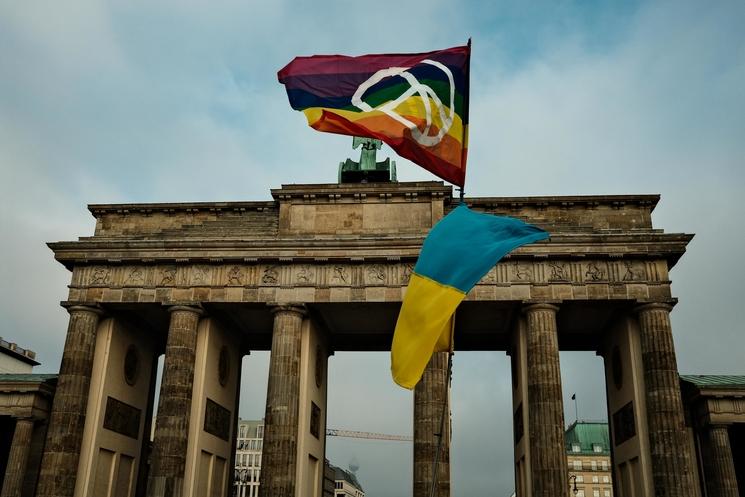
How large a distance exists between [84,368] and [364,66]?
2072 cm

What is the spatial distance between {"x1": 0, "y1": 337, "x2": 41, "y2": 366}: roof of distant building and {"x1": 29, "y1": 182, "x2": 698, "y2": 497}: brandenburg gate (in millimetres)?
25331

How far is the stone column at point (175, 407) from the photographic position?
89.1 feet

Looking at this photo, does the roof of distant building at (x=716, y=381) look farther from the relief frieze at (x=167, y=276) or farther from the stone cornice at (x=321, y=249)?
the relief frieze at (x=167, y=276)

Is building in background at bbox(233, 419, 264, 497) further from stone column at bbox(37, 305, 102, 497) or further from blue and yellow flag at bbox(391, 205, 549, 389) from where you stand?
blue and yellow flag at bbox(391, 205, 549, 389)

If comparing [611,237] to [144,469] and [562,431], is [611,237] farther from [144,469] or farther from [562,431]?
[144,469]

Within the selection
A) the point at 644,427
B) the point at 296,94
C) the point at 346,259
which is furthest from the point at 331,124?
the point at 644,427

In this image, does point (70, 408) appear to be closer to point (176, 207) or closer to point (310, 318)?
point (176, 207)

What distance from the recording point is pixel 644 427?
27.5 meters

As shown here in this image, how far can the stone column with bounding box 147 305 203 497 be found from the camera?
27156mm

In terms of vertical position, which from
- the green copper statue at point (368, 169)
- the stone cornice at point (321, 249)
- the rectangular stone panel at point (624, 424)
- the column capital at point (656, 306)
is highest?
the green copper statue at point (368, 169)

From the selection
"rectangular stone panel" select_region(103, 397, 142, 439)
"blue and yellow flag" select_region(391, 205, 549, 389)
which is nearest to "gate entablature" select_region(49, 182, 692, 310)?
"rectangular stone panel" select_region(103, 397, 142, 439)

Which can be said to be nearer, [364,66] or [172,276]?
[364,66]

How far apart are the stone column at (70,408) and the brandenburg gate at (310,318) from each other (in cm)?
6

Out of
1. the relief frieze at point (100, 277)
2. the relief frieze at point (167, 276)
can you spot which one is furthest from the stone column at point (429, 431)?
the relief frieze at point (100, 277)
